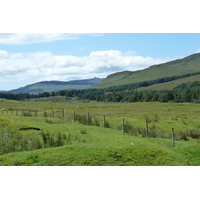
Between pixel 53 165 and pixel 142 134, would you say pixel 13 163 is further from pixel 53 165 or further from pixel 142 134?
pixel 142 134

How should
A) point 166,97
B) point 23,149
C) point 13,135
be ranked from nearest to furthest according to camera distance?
point 23,149, point 13,135, point 166,97

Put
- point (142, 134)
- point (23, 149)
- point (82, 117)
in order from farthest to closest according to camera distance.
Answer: point (82, 117) < point (142, 134) < point (23, 149)

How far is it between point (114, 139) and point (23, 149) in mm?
8270

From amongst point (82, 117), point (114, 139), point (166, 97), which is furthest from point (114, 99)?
point (114, 139)

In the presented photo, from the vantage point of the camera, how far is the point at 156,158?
1377 cm

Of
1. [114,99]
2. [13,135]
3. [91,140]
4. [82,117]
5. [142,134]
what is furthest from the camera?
[114,99]

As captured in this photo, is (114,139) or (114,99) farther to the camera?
(114,99)

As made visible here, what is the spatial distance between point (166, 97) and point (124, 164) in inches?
5563

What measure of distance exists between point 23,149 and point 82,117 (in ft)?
73.7

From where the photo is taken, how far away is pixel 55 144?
18422 millimetres

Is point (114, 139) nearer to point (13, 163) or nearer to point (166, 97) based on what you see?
point (13, 163)

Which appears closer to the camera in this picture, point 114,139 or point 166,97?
point 114,139

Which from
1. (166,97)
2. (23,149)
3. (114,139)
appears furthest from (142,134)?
(166,97)

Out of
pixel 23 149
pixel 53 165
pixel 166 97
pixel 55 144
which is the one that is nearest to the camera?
pixel 53 165
